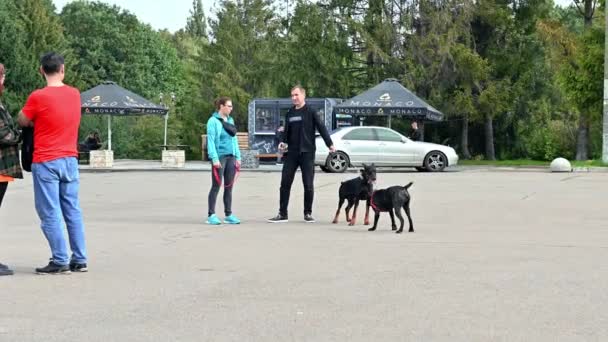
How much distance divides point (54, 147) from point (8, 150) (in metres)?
0.44

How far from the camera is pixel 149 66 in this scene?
81.5m

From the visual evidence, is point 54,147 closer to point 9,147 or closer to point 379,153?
point 9,147

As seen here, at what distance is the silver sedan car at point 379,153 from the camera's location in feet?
105

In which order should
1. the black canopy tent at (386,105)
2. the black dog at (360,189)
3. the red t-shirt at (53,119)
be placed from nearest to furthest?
1. the red t-shirt at (53,119)
2. the black dog at (360,189)
3. the black canopy tent at (386,105)

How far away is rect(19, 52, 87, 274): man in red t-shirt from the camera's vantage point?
8.80 m

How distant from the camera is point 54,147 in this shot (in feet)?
29.2

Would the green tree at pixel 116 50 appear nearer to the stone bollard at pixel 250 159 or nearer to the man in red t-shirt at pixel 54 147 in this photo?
the stone bollard at pixel 250 159

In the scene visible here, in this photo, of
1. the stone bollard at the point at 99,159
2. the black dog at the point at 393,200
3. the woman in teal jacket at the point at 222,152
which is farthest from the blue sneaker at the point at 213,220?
the stone bollard at the point at 99,159

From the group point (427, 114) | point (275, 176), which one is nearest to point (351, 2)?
point (427, 114)

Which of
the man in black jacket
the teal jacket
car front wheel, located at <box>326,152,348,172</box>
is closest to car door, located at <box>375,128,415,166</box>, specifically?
car front wheel, located at <box>326,152,348,172</box>

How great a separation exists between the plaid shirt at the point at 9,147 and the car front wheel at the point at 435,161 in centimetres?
2399

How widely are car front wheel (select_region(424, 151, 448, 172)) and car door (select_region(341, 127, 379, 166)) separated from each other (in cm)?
154

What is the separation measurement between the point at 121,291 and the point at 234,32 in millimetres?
55132

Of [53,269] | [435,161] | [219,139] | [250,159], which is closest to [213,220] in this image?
[219,139]
